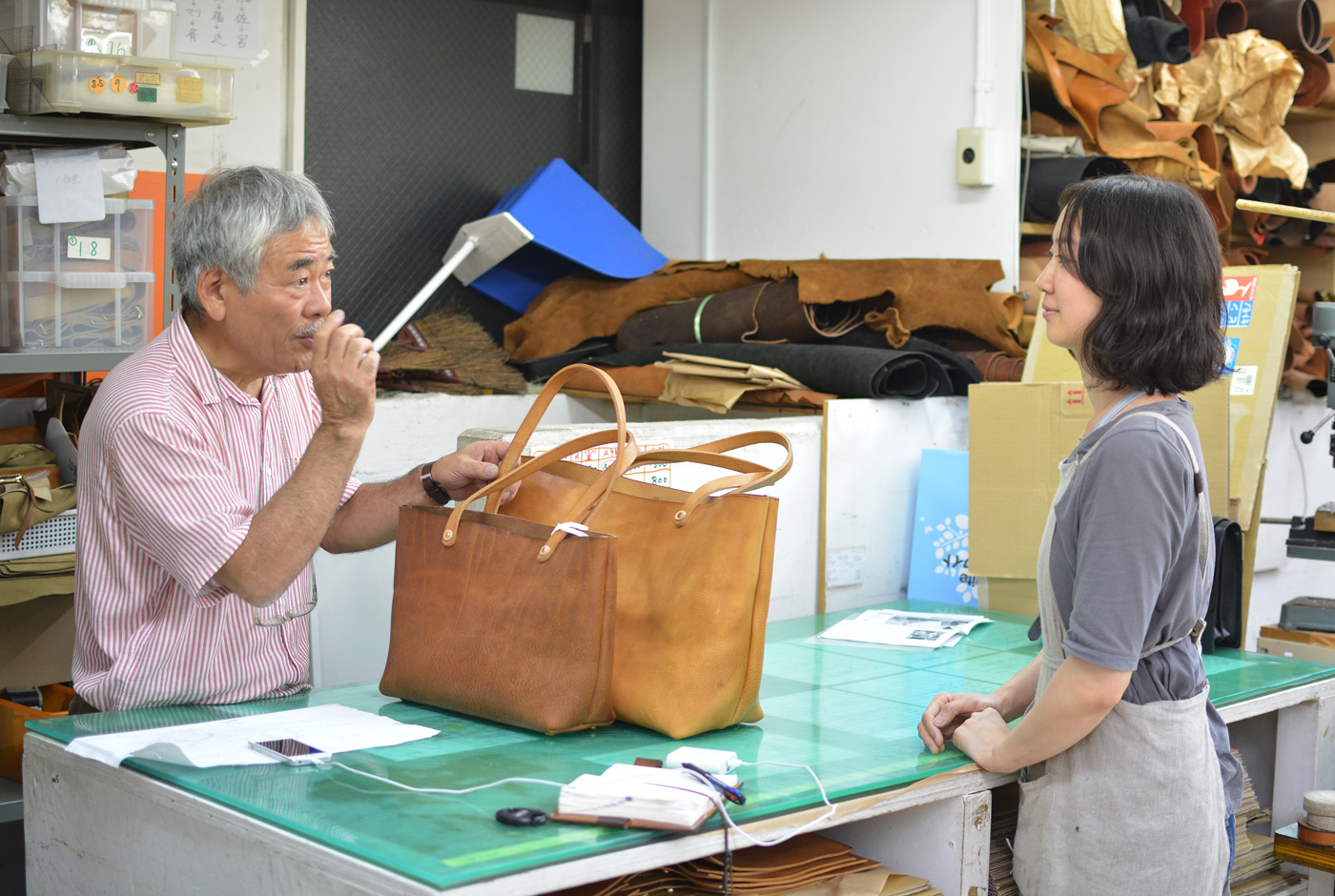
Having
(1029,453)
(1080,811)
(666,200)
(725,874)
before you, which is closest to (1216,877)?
(1080,811)

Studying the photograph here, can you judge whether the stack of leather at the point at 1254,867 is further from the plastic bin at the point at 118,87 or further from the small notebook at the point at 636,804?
the plastic bin at the point at 118,87

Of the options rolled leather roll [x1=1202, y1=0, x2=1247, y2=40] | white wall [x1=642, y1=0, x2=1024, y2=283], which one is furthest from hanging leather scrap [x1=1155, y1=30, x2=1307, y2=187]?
white wall [x1=642, y1=0, x2=1024, y2=283]

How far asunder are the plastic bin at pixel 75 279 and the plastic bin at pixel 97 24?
318 millimetres

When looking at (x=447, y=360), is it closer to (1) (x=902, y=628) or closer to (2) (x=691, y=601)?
(1) (x=902, y=628)

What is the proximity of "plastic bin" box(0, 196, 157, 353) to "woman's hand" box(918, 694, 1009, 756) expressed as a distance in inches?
73.8

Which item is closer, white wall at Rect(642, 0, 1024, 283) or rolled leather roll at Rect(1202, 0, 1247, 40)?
white wall at Rect(642, 0, 1024, 283)

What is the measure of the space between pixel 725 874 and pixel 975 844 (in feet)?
1.36

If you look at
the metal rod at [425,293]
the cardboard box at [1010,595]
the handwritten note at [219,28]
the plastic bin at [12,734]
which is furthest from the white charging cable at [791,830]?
the metal rod at [425,293]

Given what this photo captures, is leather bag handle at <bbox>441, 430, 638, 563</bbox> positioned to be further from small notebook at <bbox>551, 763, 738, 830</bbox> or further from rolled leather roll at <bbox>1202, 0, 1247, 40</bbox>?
rolled leather roll at <bbox>1202, 0, 1247, 40</bbox>

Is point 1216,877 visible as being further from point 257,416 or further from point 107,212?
point 107,212

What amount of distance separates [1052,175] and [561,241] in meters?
1.59

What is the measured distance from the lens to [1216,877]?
165 cm

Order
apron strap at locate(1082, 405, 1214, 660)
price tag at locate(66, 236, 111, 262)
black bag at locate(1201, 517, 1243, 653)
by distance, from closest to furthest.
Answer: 1. apron strap at locate(1082, 405, 1214, 660)
2. black bag at locate(1201, 517, 1243, 653)
3. price tag at locate(66, 236, 111, 262)

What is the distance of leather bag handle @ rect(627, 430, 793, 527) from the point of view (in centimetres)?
173
